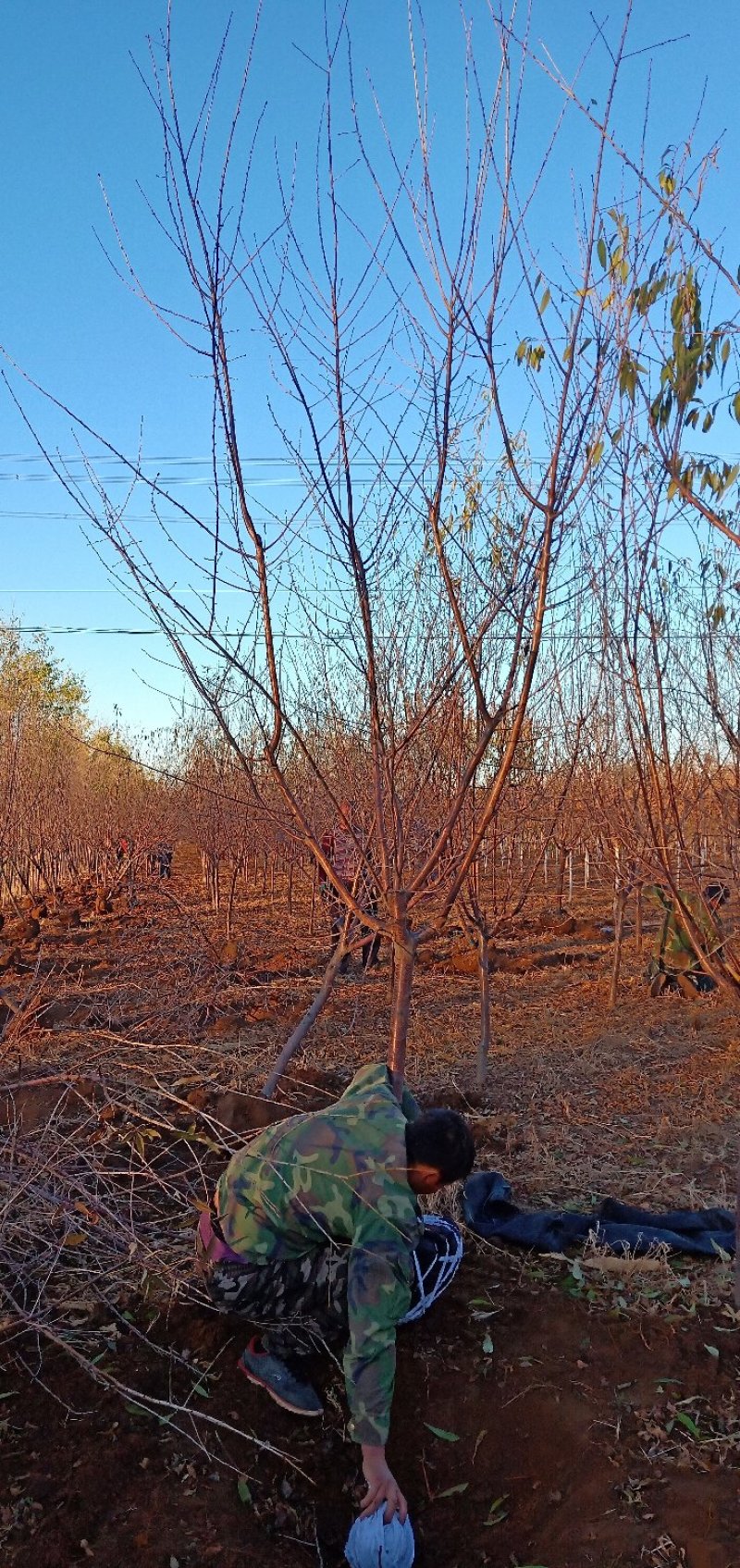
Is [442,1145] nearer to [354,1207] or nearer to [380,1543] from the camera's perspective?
[354,1207]

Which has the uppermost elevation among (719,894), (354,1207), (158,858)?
(158,858)

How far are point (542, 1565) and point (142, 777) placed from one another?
2655 cm

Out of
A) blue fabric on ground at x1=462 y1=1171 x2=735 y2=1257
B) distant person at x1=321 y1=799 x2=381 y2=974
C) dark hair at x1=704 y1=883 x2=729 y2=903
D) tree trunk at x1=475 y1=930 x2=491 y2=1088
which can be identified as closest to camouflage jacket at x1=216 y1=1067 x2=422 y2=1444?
distant person at x1=321 y1=799 x2=381 y2=974

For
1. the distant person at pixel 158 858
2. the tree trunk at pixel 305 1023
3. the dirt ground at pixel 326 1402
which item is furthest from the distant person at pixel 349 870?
the distant person at pixel 158 858

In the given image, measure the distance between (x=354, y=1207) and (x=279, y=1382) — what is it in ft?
1.95

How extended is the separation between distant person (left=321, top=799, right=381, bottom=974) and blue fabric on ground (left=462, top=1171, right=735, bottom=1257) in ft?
3.20

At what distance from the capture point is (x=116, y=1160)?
12.3 ft

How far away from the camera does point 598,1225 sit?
10.7 ft

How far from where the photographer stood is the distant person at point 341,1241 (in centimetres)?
213

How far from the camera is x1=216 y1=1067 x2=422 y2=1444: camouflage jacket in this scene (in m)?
2.12

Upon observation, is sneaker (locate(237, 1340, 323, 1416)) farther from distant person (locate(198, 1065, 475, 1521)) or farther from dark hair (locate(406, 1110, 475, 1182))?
dark hair (locate(406, 1110, 475, 1182))

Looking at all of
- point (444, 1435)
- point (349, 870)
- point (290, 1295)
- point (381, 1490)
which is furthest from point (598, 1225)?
point (349, 870)

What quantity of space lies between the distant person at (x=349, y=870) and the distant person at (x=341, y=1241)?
2.37 feet

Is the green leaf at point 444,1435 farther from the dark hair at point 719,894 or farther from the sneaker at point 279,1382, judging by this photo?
the dark hair at point 719,894
